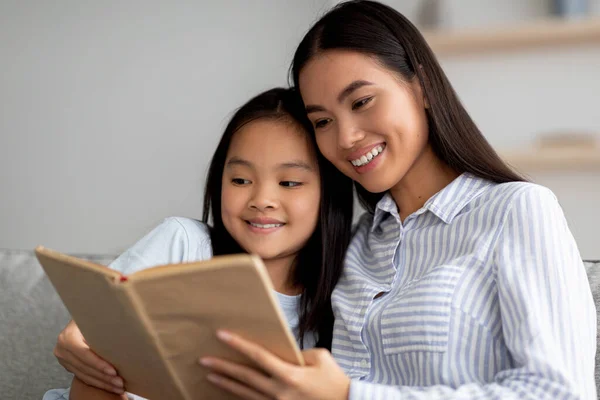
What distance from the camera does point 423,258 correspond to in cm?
142

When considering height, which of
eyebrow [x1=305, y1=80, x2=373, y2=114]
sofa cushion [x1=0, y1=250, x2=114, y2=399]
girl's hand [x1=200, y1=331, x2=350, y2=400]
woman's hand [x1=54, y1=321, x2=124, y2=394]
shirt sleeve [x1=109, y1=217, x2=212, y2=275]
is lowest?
sofa cushion [x1=0, y1=250, x2=114, y2=399]

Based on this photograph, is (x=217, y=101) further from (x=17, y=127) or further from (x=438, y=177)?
(x=438, y=177)

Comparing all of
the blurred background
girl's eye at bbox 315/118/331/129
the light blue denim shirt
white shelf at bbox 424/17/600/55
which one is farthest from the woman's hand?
white shelf at bbox 424/17/600/55

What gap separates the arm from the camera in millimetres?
1348

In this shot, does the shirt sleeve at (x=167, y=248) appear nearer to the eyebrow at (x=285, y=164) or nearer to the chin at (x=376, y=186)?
the eyebrow at (x=285, y=164)

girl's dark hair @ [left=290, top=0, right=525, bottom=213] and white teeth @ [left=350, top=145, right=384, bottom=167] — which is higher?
girl's dark hair @ [left=290, top=0, right=525, bottom=213]

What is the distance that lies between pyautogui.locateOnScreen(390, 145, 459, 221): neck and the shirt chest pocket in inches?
9.3

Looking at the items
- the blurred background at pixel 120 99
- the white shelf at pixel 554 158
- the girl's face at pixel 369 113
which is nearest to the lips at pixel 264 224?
the girl's face at pixel 369 113

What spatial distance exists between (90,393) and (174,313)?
17.1 inches

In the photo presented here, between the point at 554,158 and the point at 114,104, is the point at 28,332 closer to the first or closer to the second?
the point at 114,104

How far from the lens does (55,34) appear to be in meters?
3.71

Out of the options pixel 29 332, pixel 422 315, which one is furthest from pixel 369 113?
pixel 29 332

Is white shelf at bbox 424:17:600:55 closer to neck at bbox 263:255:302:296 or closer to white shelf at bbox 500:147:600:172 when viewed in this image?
white shelf at bbox 500:147:600:172

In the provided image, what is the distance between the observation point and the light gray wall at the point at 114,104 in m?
3.67
